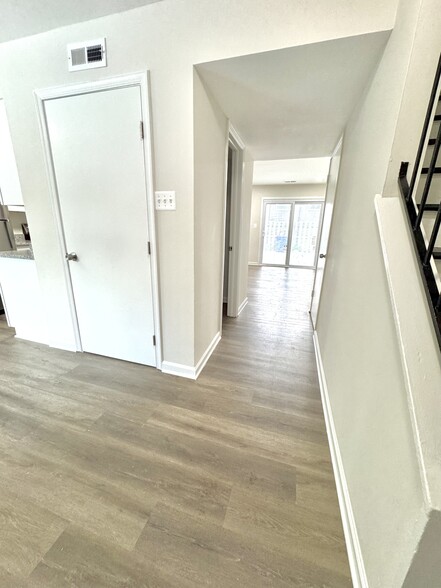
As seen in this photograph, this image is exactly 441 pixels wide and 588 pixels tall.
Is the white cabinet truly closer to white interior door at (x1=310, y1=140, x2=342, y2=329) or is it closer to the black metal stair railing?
the black metal stair railing

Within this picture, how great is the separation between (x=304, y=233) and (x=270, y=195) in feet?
4.91

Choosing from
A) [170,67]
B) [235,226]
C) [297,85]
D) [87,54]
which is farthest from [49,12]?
[235,226]

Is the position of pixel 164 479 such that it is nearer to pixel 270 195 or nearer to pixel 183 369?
pixel 183 369

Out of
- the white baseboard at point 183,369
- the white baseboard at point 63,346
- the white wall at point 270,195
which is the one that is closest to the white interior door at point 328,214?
the white baseboard at point 183,369

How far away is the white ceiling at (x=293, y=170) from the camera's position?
430 centimetres

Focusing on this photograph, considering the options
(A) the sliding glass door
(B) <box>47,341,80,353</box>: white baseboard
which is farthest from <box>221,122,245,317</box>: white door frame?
(A) the sliding glass door

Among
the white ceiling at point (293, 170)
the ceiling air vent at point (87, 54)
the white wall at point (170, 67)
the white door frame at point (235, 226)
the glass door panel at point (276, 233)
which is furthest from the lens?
the glass door panel at point (276, 233)

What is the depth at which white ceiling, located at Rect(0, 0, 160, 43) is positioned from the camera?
1.42 meters

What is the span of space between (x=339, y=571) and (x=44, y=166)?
9.88ft

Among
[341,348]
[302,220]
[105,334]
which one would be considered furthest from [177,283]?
[302,220]

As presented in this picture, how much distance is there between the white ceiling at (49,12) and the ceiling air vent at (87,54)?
0.39ft

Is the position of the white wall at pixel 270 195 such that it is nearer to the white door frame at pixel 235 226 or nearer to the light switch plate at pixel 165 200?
the white door frame at pixel 235 226

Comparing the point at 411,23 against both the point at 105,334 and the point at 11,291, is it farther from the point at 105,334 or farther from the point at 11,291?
the point at 11,291

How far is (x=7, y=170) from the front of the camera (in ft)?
7.17
